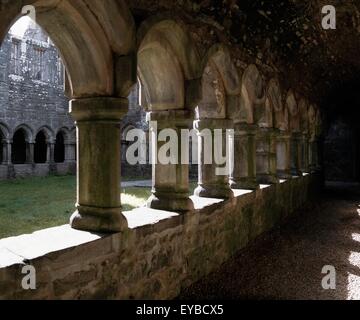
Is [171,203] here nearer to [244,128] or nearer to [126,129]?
[244,128]

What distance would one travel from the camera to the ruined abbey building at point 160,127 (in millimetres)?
2322

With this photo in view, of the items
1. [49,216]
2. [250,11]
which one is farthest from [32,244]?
[49,216]

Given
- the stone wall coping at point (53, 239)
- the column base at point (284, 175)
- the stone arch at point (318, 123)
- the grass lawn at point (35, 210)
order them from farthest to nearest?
1. the stone arch at point (318, 123)
2. the column base at point (284, 175)
3. the grass lawn at point (35, 210)
4. the stone wall coping at point (53, 239)

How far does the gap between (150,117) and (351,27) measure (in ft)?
17.6

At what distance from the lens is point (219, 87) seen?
4609mm

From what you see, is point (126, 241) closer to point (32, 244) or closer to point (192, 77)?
point (32, 244)

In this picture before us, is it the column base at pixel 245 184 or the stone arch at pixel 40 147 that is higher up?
the stone arch at pixel 40 147

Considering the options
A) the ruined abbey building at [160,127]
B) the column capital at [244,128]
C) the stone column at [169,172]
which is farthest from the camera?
the column capital at [244,128]

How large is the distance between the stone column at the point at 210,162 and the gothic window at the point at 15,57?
13.7m

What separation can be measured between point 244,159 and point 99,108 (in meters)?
3.27

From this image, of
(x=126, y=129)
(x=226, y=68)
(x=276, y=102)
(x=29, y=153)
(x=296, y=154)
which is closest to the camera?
(x=226, y=68)

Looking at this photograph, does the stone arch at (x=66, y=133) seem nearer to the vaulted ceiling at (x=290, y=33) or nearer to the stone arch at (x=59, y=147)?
the stone arch at (x=59, y=147)

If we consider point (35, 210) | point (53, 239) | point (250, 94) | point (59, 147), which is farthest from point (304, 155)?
point (59, 147)

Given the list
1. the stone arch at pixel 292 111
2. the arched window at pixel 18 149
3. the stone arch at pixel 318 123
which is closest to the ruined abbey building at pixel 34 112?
the arched window at pixel 18 149
